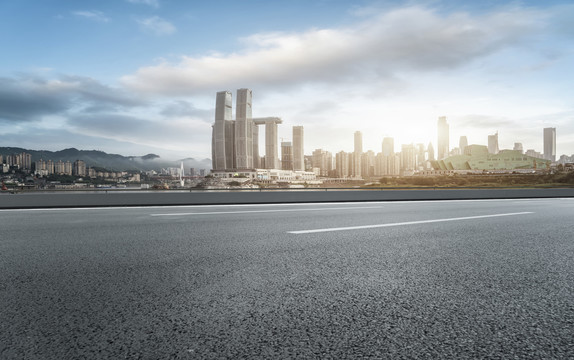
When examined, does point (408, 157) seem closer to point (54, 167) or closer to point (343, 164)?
point (343, 164)

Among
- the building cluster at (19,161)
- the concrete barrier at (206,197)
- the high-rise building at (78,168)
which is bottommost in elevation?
the concrete barrier at (206,197)

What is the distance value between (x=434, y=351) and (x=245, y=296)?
165cm

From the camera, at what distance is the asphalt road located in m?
2.19

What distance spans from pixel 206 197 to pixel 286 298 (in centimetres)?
1555

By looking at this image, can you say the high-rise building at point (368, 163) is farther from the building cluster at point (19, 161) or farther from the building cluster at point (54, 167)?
the building cluster at point (19, 161)

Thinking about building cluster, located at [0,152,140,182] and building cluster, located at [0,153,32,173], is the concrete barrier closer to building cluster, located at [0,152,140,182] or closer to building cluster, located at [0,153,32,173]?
building cluster, located at [0,152,140,182]

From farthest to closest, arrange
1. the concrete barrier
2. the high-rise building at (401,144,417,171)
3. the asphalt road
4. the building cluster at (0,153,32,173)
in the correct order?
1. the high-rise building at (401,144,417,171)
2. the building cluster at (0,153,32,173)
3. the concrete barrier
4. the asphalt road

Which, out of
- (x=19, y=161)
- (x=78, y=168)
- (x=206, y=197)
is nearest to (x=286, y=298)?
(x=206, y=197)

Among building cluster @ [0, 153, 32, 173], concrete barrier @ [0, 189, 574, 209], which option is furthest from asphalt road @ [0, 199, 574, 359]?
building cluster @ [0, 153, 32, 173]

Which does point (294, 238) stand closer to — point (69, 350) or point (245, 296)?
Result: point (245, 296)

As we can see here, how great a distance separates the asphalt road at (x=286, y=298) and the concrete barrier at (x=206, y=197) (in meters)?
11.4

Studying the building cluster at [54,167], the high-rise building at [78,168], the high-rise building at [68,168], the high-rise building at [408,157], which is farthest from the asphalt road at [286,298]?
the high-rise building at [408,157]

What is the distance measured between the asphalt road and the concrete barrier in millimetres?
11367

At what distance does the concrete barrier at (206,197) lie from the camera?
16.0 m
